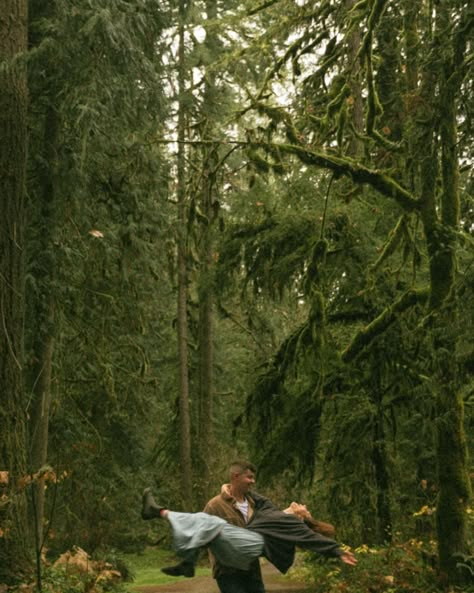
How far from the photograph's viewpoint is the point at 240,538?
20.6 feet

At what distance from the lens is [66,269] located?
463 inches

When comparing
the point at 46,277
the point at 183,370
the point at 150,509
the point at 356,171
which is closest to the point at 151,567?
the point at 183,370

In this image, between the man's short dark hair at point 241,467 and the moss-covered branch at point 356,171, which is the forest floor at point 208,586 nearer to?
the moss-covered branch at point 356,171

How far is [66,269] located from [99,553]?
871 cm

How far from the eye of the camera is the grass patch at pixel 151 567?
1834 centimetres

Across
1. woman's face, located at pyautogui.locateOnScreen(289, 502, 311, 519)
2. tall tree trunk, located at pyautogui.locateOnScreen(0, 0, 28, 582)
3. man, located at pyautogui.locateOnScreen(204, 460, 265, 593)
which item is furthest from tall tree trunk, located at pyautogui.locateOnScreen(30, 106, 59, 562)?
woman's face, located at pyautogui.locateOnScreen(289, 502, 311, 519)

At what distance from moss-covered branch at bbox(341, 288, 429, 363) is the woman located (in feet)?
17.6

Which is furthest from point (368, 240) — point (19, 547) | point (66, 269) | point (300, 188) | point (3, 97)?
point (19, 547)

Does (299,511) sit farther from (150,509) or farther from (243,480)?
(150,509)

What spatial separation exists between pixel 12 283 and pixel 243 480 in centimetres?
334

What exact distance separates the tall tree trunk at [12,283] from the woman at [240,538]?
2.03 m

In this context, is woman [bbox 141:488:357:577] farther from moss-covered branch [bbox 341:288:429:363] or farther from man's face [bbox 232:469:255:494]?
moss-covered branch [bbox 341:288:429:363]

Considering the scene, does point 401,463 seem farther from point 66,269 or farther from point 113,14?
point 113,14

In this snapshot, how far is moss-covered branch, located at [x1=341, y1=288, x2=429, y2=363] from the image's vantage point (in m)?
11.4
